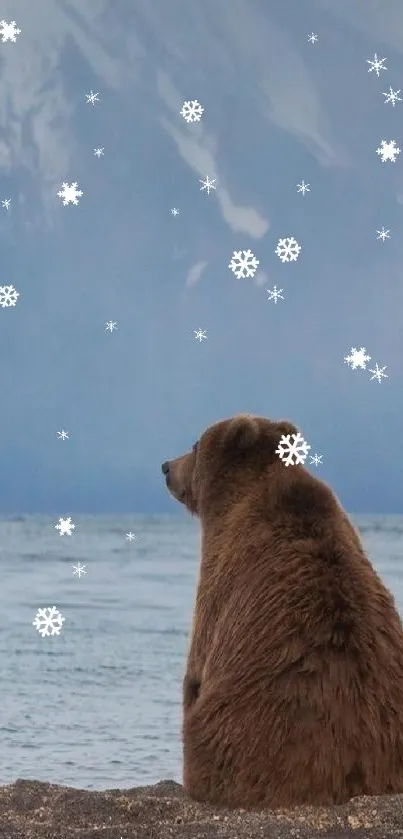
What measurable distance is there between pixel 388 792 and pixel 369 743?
0.72 ft

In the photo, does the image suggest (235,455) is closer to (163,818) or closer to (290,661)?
(290,661)

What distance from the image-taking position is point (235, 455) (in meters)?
5.14

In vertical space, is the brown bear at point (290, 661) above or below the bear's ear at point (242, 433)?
below

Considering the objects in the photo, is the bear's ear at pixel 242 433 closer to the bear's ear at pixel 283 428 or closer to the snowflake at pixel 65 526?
the bear's ear at pixel 283 428

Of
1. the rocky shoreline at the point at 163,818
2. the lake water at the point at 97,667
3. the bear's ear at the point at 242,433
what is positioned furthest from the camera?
the lake water at the point at 97,667

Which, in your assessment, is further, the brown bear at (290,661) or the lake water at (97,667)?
the lake water at (97,667)

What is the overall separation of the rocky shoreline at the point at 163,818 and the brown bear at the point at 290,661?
0.10 m

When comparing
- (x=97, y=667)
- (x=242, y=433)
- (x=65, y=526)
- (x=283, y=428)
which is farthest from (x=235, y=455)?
(x=97, y=667)

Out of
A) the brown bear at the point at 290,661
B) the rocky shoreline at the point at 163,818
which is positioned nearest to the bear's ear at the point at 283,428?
the brown bear at the point at 290,661

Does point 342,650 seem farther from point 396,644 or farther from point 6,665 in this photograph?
point 6,665

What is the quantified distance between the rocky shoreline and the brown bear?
104 mm

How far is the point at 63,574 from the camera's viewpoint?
25.8 m

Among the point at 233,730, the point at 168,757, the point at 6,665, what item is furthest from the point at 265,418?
the point at 6,665

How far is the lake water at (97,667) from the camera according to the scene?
28.7 feet
